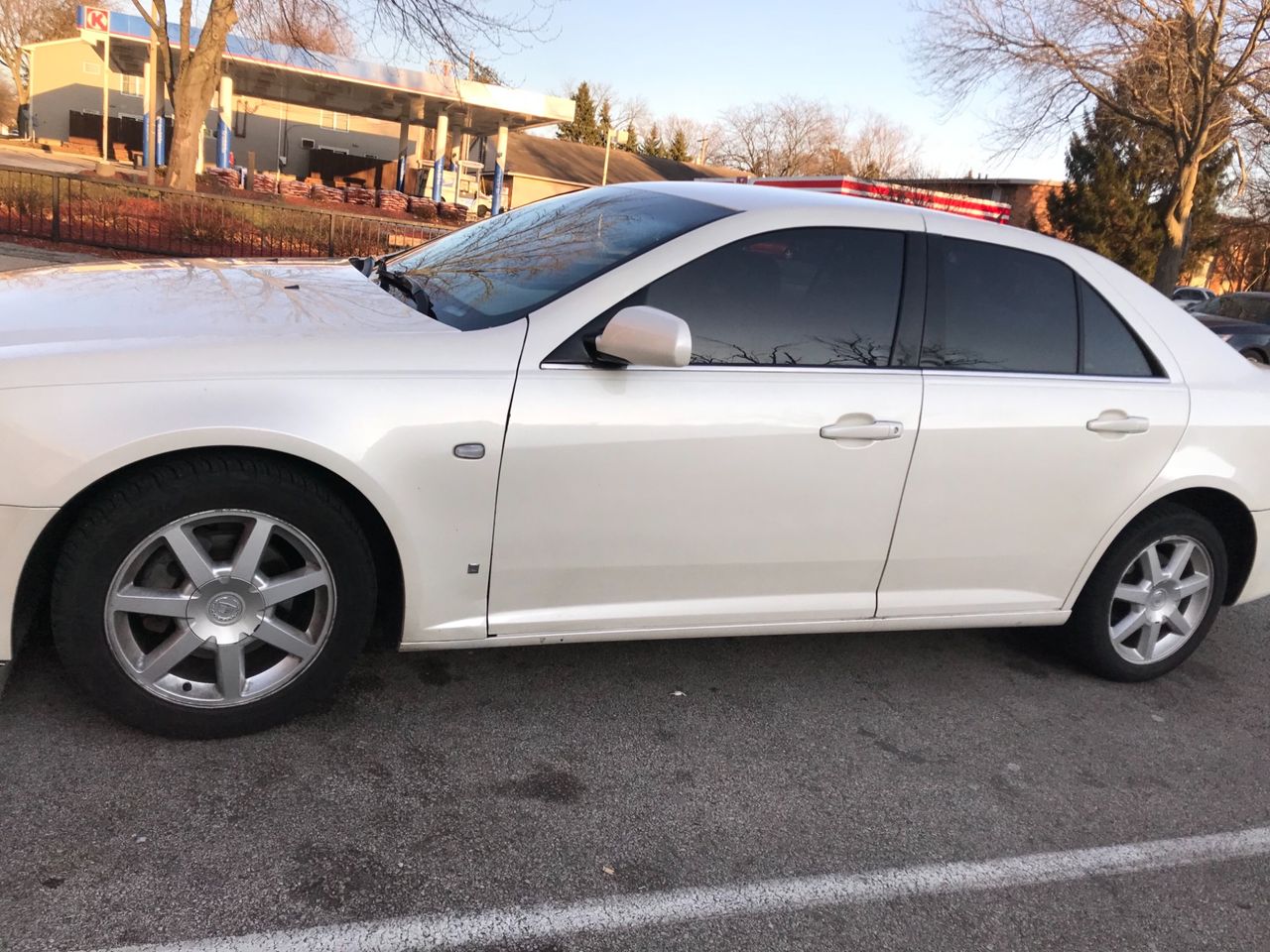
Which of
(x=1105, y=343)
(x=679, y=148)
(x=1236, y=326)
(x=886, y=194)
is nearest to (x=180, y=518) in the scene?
(x=1105, y=343)

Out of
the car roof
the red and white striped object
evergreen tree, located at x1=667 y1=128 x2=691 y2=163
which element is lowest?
the car roof

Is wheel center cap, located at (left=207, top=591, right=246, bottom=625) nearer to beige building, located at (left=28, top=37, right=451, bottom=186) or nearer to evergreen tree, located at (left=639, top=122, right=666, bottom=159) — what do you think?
beige building, located at (left=28, top=37, right=451, bottom=186)

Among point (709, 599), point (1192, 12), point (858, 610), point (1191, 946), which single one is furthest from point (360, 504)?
point (1192, 12)

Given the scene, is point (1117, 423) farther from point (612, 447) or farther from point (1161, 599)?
point (612, 447)

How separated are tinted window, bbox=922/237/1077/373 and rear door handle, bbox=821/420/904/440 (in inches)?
12.3

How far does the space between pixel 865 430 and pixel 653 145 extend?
237ft

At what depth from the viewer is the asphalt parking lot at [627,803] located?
2.28 meters

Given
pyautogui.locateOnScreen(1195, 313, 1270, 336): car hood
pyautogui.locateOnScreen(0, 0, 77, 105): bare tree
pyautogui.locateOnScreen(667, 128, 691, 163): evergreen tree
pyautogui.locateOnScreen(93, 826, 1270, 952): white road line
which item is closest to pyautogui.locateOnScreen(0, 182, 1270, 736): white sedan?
pyautogui.locateOnScreen(93, 826, 1270, 952): white road line

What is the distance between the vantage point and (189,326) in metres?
2.68

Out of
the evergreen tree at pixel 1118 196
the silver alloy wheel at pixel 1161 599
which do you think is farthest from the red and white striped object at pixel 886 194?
the evergreen tree at pixel 1118 196

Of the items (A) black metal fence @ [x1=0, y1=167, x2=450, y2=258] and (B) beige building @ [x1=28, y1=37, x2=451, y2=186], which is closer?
(A) black metal fence @ [x1=0, y1=167, x2=450, y2=258]

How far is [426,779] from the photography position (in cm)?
275

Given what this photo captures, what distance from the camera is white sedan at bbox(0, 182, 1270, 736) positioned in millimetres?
2533

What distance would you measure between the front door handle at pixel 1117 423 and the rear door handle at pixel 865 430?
80 centimetres
